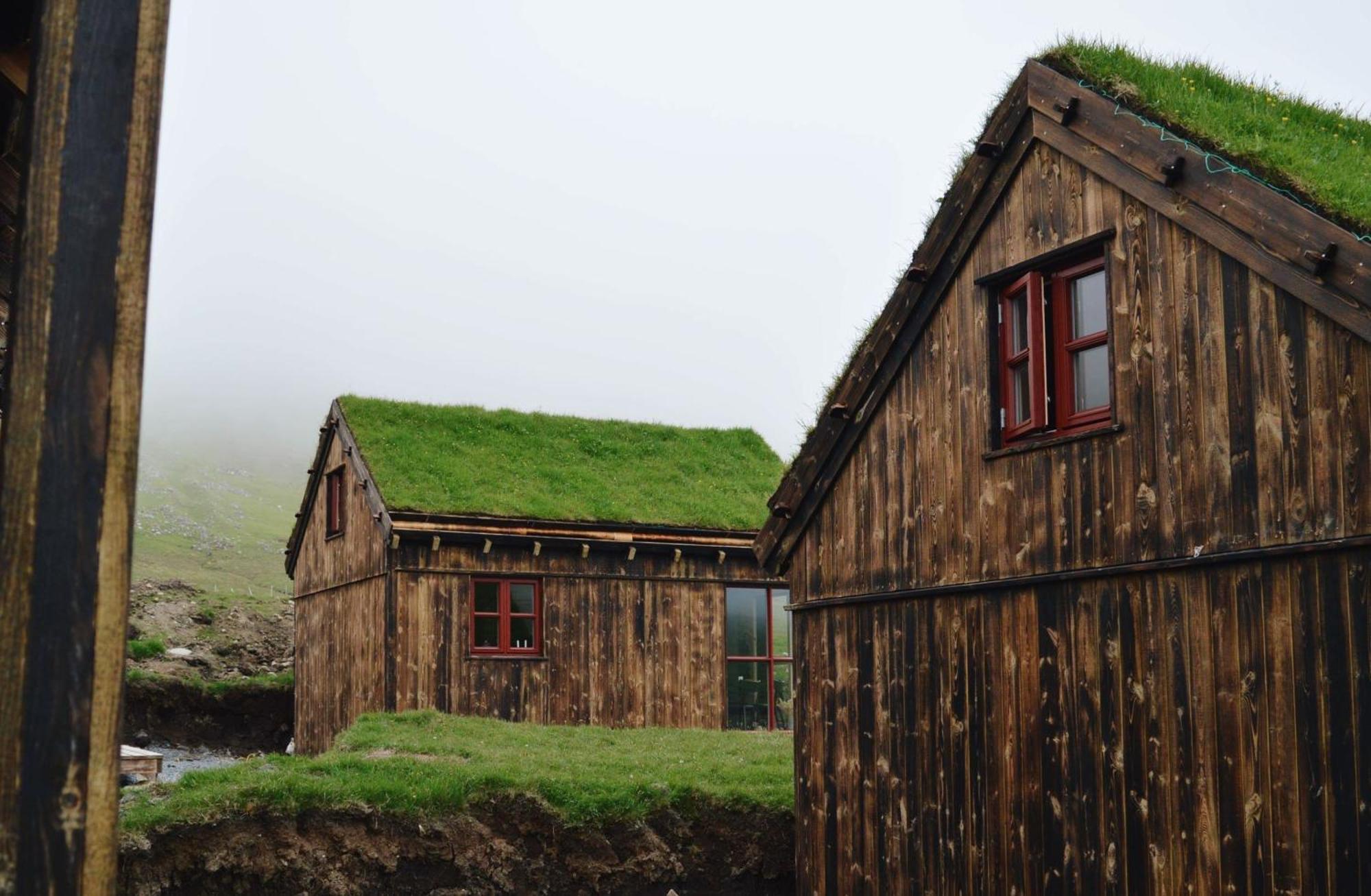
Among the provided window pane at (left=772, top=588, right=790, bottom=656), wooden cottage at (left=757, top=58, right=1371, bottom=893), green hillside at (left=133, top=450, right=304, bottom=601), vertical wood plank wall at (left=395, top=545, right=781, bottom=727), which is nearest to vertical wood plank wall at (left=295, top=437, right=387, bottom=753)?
vertical wood plank wall at (left=395, top=545, right=781, bottom=727)

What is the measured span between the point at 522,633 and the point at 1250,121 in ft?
47.7

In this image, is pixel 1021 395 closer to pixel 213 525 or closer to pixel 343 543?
pixel 343 543

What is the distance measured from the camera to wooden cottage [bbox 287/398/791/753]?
21562 millimetres

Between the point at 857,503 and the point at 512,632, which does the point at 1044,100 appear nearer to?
the point at 857,503

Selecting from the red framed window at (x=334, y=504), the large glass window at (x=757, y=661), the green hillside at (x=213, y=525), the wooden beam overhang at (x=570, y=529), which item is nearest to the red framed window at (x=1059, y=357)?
the wooden beam overhang at (x=570, y=529)

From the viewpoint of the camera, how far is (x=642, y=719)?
22547 mm

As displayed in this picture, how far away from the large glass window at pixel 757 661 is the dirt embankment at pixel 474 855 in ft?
25.4

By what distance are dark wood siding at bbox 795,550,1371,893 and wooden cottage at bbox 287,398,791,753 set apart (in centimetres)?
967

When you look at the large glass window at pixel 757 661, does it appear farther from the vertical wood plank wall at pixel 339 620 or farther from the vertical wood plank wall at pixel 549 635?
the vertical wood plank wall at pixel 339 620

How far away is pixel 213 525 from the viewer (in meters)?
89.9

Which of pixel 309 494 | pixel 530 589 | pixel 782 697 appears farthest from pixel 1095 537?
pixel 309 494

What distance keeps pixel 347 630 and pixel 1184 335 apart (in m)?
17.4

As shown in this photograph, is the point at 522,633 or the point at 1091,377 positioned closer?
the point at 1091,377

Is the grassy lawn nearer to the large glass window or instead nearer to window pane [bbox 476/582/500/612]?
window pane [bbox 476/582/500/612]
